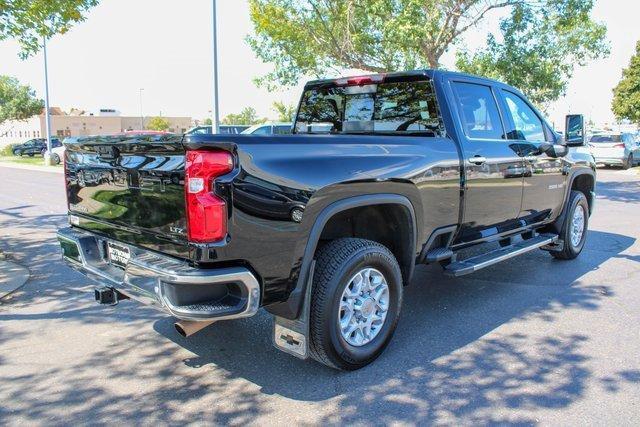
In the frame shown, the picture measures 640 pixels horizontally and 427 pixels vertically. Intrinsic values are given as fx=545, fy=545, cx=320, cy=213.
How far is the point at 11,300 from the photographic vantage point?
519 cm

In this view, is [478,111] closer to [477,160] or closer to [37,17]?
[477,160]

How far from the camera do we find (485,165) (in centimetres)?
466

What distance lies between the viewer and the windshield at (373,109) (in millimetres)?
4590

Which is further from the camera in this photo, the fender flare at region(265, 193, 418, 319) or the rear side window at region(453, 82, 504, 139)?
the rear side window at region(453, 82, 504, 139)

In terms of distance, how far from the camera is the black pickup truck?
2.91m

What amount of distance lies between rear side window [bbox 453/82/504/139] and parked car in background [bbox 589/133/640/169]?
20159 mm

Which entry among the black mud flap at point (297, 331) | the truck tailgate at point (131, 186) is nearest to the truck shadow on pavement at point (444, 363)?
the black mud flap at point (297, 331)

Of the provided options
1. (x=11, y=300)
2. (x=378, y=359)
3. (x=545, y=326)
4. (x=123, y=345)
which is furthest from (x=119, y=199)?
(x=545, y=326)

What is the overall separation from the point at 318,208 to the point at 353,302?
735 millimetres

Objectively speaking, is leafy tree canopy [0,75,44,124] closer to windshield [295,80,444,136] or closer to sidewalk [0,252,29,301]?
sidewalk [0,252,29,301]

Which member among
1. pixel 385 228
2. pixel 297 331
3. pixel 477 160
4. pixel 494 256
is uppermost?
pixel 477 160

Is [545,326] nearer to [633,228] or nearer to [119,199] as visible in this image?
[119,199]

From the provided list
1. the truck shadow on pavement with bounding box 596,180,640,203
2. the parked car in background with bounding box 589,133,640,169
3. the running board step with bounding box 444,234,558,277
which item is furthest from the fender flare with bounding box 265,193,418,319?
the parked car in background with bounding box 589,133,640,169

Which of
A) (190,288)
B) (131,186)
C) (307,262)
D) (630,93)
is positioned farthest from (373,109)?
(630,93)
